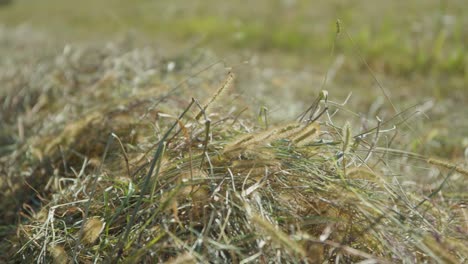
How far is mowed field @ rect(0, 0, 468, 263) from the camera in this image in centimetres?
104

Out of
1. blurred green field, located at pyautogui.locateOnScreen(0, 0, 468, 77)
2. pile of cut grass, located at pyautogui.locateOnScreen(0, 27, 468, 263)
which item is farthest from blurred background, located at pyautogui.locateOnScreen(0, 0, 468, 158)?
pile of cut grass, located at pyautogui.locateOnScreen(0, 27, 468, 263)

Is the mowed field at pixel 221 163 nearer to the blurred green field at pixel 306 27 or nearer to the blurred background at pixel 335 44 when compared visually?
the blurred background at pixel 335 44

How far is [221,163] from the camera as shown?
1.17m

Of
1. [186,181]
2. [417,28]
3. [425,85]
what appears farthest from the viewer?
[417,28]

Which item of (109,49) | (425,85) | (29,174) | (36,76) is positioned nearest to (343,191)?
(29,174)

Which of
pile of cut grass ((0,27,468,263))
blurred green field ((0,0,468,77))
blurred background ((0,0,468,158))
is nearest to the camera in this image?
pile of cut grass ((0,27,468,263))

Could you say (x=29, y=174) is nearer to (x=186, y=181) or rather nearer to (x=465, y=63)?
(x=186, y=181)

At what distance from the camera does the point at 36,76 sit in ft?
8.42

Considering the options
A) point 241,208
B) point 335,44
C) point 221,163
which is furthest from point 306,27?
point 241,208

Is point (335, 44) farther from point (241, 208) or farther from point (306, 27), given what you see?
point (241, 208)

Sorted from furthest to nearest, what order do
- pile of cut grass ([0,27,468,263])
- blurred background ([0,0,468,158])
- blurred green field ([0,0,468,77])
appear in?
blurred green field ([0,0,468,77])
blurred background ([0,0,468,158])
pile of cut grass ([0,27,468,263])

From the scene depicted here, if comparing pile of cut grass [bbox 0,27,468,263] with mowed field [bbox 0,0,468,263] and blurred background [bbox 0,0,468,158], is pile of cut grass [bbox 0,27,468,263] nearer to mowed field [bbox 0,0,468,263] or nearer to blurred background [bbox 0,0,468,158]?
mowed field [bbox 0,0,468,263]

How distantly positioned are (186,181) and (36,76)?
1.75 metres

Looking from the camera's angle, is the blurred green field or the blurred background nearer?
the blurred background
